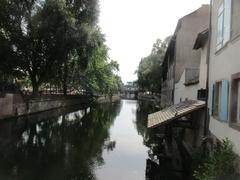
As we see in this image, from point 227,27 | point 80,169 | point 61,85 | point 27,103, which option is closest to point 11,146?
point 80,169

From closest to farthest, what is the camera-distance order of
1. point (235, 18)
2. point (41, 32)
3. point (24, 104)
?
point (235, 18) → point (41, 32) → point (24, 104)

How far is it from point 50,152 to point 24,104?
17.6 meters

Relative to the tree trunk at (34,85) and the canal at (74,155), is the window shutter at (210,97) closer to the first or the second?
the canal at (74,155)

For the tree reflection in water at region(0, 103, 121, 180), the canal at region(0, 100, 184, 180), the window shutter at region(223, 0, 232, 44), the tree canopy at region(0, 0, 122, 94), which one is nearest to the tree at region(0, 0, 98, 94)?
the tree canopy at region(0, 0, 122, 94)

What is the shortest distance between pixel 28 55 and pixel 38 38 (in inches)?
72.0

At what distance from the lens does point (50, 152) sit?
15.3 meters

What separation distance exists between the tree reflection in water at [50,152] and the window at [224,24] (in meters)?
5.54

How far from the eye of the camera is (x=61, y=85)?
48406 millimetres

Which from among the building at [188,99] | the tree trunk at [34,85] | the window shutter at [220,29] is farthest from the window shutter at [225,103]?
the tree trunk at [34,85]

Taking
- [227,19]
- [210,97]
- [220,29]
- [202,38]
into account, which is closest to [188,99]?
[202,38]

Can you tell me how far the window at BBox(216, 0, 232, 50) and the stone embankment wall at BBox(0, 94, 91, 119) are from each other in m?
19.0

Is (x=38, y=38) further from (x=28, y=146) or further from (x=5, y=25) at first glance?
(x=28, y=146)

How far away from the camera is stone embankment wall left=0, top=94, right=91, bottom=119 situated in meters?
27.4

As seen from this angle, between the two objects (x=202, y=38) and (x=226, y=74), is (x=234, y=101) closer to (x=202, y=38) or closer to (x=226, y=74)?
(x=226, y=74)
